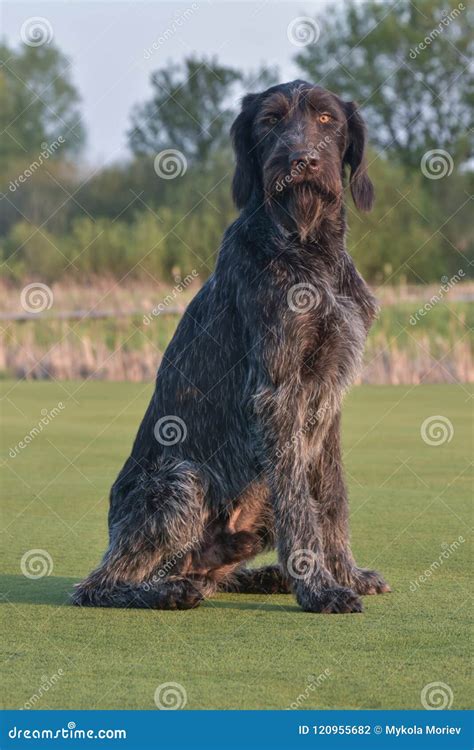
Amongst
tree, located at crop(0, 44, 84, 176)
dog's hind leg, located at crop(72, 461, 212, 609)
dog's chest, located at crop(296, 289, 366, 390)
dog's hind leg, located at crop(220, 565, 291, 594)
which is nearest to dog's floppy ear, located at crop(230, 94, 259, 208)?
dog's chest, located at crop(296, 289, 366, 390)

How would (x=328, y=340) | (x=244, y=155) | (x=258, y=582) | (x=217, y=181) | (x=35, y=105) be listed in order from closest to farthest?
(x=328, y=340) → (x=244, y=155) → (x=258, y=582) → (x=217, y=181) → (x=35, y=105)

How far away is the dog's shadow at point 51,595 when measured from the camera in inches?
237

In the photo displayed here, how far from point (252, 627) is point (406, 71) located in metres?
48.7

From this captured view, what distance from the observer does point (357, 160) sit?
20.6 feet

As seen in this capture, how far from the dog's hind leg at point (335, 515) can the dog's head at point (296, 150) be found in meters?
1.04

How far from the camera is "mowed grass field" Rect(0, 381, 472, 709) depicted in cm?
450

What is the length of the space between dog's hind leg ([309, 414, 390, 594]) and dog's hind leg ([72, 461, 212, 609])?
60cm

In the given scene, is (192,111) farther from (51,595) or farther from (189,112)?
(51,595)

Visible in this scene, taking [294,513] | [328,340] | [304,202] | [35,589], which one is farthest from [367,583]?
[304,202]

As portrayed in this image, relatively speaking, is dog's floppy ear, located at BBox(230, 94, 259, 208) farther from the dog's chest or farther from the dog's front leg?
the dog's front leg

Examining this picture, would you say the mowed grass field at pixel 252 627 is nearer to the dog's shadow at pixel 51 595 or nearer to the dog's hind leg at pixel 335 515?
the dog's shadow at pixel 51 595

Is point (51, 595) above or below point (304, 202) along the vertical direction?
below

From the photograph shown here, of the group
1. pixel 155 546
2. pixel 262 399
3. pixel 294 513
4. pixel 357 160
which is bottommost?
pixel 155 546

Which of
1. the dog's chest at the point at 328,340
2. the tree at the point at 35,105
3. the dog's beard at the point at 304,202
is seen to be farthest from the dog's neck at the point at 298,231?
the tree at the point at 35,105
